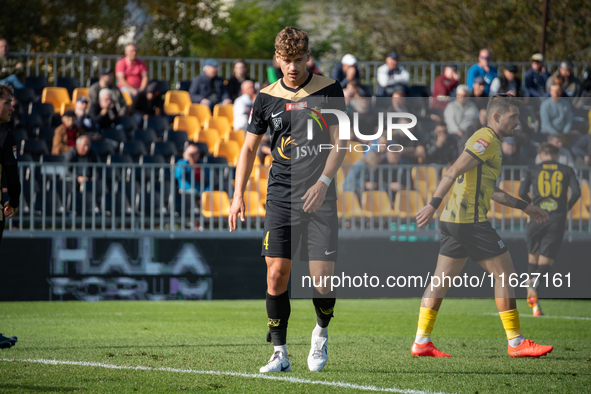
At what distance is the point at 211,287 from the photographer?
12.1 m

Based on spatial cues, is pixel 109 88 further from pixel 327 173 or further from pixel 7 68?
pixel 327 173

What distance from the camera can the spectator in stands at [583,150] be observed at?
44.4 feet

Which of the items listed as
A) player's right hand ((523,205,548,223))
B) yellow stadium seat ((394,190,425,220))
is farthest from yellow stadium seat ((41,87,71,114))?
player's right hand ((523,205,548,223))

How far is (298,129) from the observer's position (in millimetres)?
5520

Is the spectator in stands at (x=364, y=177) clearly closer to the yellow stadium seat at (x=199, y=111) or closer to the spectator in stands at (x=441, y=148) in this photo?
the spectator in stands at (x=441, y=148)

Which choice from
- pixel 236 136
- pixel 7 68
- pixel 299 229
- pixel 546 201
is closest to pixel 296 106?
pixel 299 229

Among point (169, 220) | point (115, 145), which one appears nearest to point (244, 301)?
point (169, 220)

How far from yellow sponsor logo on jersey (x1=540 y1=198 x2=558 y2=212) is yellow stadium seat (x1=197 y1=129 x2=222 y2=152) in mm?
6813

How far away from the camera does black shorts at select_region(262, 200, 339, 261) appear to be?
5.45 metres

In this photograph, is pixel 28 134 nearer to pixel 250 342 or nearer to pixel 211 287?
pixel 211 287

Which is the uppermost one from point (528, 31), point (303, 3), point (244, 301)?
point (303, 3)

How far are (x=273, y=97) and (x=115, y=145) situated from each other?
8.83 metres

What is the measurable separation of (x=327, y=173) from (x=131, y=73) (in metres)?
11.4

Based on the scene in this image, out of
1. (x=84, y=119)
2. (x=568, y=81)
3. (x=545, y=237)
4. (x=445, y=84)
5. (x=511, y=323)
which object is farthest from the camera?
(x=568, y=81)
